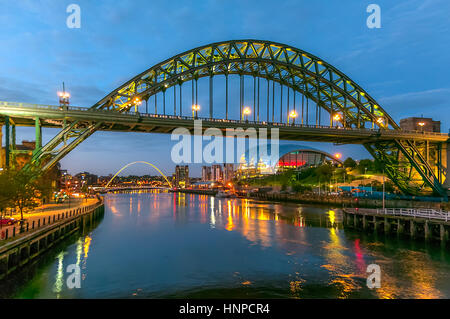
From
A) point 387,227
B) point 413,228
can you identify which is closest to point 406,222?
point 413,228

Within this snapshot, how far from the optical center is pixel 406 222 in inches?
1542

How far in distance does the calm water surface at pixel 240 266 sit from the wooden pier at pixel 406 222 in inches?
69.6

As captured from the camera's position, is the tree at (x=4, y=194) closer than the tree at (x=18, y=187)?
Yes

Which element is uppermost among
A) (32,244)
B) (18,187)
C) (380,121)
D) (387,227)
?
(380,121)

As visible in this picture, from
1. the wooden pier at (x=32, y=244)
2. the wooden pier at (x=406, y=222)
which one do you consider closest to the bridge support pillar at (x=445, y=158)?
the wooden pier at (x=406, y=222)

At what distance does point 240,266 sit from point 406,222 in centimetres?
2304

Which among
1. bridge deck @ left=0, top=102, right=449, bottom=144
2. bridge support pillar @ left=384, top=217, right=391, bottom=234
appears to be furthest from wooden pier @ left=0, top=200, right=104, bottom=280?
bridge support pillar @ left=384, top=217, right=391, bottom=234

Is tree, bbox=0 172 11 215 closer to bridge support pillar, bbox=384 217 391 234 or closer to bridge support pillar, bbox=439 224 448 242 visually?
bridge support pillar, bbox=384 217 391 234

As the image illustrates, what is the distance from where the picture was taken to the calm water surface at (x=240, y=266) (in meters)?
21.3

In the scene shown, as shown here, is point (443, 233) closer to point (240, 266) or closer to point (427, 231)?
point (427, 231)

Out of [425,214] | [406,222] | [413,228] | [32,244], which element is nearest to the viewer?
[32,244]

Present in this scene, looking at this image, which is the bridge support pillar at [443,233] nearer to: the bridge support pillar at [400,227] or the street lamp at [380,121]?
the bridge support pillar at [400,227]
